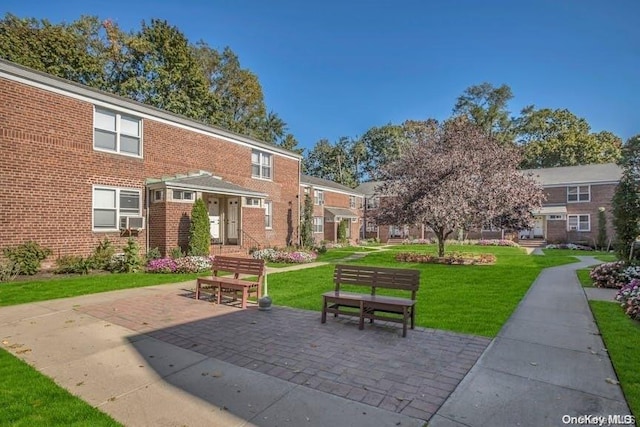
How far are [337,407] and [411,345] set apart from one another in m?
2.23

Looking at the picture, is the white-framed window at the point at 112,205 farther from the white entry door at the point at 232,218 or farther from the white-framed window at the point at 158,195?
the white entry door at the point at 232,218

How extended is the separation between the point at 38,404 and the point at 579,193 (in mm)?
42946

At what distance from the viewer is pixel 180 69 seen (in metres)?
33.8

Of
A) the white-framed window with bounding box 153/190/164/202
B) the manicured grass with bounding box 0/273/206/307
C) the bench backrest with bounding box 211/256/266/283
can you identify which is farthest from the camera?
the white-framed window with bounding box 153/190/164/202

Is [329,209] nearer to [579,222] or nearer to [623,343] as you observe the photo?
[579,222]

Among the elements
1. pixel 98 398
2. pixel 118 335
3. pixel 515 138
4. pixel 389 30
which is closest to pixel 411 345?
pixel 98 398

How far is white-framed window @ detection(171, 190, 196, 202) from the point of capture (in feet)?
50.8

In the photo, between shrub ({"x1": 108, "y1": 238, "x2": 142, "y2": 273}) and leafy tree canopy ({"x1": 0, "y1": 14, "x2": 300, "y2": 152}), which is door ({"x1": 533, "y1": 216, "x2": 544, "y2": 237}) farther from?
shrub ({"x1": 108, "y1": 238, "x2": 142, "y2": 273})

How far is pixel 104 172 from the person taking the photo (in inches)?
565

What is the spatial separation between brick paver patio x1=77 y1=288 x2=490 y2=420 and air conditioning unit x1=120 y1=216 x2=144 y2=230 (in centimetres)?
761

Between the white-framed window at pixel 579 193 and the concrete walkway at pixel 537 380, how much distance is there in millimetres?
35119

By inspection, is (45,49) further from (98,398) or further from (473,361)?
(473,361)

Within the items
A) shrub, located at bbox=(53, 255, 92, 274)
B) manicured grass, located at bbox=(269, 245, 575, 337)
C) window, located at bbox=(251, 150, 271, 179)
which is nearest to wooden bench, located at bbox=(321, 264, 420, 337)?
manicured grass, located at bbox=(269, 245, 575, 337)

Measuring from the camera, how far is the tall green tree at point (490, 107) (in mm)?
49406
